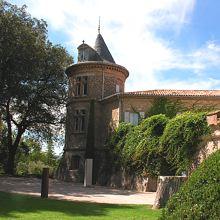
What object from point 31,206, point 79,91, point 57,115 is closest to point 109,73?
point 79,91

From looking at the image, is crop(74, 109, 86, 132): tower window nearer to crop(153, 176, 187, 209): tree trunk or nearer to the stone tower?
the stone tower

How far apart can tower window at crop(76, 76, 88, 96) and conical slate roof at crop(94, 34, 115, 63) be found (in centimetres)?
269

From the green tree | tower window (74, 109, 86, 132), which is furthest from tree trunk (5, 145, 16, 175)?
tower window (74, 109, 86, 132)

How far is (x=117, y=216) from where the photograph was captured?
1248 cm

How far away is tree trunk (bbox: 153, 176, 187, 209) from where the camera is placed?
14898 mm

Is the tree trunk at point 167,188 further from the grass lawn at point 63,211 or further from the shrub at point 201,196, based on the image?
the shrub at point 201,196

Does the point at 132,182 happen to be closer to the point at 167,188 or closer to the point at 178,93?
the point at 178,93

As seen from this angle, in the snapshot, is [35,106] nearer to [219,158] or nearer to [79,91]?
[79,91]

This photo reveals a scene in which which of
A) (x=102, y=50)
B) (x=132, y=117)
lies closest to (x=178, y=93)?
(x=132, y=117)

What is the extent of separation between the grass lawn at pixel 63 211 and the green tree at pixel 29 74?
689 inches

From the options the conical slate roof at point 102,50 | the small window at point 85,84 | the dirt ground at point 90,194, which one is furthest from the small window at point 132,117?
the dirt ground at point 90,194

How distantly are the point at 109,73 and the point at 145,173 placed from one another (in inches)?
475

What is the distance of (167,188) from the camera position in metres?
15.1

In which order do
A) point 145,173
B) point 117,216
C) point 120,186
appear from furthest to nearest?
1. point 120,186
2. point 145,173
3. point 117,216
